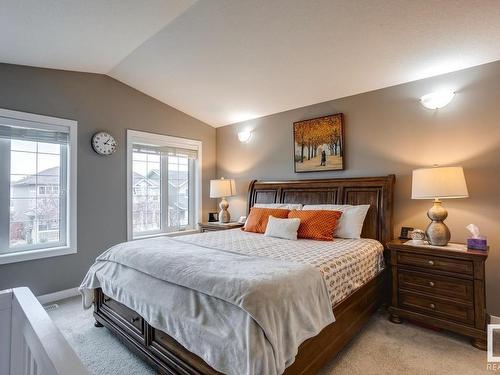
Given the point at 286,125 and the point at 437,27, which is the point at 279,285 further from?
the point at 286,125

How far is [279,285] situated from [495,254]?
227 cm

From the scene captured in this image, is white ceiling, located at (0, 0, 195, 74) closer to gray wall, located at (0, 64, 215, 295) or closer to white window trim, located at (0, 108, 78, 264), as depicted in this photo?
gray wall, located at (0, 64, 215, 295)

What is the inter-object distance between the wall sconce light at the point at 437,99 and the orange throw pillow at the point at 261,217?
6.01 ft

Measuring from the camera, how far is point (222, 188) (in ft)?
13.8

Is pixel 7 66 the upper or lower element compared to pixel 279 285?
upper

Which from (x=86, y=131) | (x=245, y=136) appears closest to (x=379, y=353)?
(x=245, y=136)

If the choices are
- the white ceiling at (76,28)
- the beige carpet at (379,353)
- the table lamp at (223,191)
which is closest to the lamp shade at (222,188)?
the table lamp at (223,191)

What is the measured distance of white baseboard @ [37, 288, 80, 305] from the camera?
299 centimetres

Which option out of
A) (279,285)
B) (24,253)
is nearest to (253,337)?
(279,285)

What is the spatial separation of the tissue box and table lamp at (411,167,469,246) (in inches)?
6.3

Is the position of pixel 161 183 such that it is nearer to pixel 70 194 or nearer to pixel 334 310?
pixel 70 194

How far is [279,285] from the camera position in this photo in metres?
1.44

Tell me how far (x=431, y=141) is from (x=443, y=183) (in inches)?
25.7

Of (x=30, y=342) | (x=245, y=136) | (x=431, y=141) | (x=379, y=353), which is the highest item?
(x=245, y=136)
